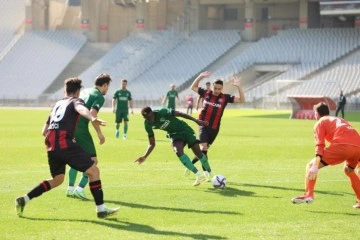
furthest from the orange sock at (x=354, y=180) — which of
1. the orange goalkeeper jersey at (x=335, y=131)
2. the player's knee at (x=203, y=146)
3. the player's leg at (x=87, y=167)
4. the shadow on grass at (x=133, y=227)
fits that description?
the player's knee at (x=203, y=146)

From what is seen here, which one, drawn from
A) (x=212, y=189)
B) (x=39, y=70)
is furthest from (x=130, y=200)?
(x=39, y=70)

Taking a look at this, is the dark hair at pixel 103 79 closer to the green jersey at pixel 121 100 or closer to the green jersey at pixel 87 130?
the green jersey at pixel 87 130

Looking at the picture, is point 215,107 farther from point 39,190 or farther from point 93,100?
point 39,190

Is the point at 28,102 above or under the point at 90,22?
under

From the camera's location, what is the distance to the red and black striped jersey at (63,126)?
1158cm

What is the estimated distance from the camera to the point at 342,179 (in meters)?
16.9

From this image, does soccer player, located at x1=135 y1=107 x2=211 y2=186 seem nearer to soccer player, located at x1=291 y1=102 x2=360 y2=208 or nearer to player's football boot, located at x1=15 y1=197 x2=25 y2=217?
soccer player, located at x1=291 y1=102 x2=360 y2=208

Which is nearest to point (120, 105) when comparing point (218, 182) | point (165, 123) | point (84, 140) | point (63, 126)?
point (165, 123)

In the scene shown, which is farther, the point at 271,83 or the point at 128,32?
the point at 128,32

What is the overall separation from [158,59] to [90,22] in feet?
29.8

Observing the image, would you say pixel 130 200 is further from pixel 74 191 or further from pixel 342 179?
pixel 342 179

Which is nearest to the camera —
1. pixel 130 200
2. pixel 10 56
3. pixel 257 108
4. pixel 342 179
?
pixel 130 200

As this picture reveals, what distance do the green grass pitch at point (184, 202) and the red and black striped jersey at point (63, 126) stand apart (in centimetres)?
107

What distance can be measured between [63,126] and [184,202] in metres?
2.79
